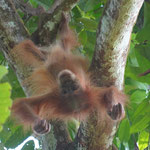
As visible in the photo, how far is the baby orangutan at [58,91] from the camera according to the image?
2609mm

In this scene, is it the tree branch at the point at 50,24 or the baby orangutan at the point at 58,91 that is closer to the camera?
the baby orangutan at the point at 58,91

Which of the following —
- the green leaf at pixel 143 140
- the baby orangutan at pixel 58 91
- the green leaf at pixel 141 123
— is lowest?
the green leaf at pixel 143 140

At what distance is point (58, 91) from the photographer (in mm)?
2816

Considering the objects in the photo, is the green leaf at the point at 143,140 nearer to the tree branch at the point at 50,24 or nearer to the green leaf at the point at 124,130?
the green leaf at the point at 124,130

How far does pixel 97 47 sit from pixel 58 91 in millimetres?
815

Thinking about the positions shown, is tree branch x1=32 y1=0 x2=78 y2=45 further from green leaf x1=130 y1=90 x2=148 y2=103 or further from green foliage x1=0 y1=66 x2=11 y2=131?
green foliage x1=0 y1=66 x2=11 y2=131

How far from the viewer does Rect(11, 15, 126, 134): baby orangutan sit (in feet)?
8.56

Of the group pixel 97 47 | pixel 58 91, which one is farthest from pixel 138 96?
pixel 97 47

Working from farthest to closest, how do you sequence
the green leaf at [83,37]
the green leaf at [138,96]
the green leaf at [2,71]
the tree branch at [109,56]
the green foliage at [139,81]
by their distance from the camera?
1. the green leaf at [83,37]
2. the green leaf at [138,96]
3. the green foliage at [139,81]
4. the tree branch at [109,56]
5. the green leaf at [2,71]

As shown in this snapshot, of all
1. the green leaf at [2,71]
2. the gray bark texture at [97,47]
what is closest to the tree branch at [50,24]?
the gray bark texture at [97,47]

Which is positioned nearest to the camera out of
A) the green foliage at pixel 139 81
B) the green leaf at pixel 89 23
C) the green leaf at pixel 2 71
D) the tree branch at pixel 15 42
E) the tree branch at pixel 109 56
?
the green leaf at pixel 2 71

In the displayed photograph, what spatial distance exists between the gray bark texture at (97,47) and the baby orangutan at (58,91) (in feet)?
0.31

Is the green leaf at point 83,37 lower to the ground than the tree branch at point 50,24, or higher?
lower

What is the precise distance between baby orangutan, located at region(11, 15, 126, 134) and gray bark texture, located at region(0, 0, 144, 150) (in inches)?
3.7
